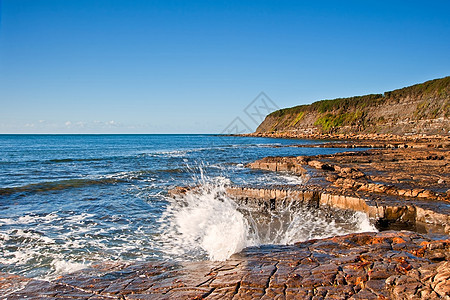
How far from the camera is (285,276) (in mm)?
4379

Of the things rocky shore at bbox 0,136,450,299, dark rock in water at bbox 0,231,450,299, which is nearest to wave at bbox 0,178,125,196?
dark rock in water at bbox 0,231,450,299

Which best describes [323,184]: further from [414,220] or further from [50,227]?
[50,227]

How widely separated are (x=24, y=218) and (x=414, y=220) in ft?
42.0

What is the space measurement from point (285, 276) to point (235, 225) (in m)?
3.05

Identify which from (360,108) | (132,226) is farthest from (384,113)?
(132,226)

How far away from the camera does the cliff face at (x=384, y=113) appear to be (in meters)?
54.3

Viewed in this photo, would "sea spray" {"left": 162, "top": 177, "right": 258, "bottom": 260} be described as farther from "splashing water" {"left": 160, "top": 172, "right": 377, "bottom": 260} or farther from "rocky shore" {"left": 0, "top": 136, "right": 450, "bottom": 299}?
"rocky shore" {"left": 0, "top": 136, "right": 450, "bottom": 299}

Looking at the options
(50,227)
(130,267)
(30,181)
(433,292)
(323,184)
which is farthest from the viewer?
(30,181)

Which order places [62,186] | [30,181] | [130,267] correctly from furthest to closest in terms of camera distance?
[30,181]
[62,186]
[130,267]

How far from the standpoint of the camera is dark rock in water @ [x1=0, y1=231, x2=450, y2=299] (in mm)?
3881

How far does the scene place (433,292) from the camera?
3.53 meters

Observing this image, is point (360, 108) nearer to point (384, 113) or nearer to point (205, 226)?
point (384, 113)

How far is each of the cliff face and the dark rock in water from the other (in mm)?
55376

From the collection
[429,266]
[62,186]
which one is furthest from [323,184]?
[62,186]
